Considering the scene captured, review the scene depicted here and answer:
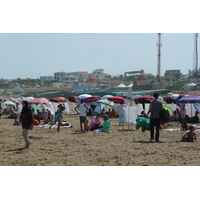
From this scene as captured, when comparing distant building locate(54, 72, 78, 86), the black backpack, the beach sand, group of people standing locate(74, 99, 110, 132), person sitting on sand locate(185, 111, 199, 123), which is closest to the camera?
the beach sand

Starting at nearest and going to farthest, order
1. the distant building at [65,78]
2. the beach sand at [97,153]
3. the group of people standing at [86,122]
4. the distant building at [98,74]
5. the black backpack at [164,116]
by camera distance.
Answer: the beach sand at [97,153] < the black backpack at [164,116] < the group of people standing at [86,122] < the distant building at [65,78] < the distant building at [98,74]

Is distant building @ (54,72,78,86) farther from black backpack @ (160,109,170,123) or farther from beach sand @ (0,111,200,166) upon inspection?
black backpack @ (160,109,170,123)

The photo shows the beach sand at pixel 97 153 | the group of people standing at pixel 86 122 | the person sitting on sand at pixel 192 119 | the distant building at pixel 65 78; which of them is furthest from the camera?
the distant building at pixel 65 78

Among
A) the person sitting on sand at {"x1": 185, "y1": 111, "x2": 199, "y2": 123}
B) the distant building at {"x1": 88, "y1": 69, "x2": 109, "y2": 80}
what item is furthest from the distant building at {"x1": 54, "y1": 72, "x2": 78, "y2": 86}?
the person sitting on sand at {"x1": 185, "y1": 111, "x2": 199, "y2": 123}

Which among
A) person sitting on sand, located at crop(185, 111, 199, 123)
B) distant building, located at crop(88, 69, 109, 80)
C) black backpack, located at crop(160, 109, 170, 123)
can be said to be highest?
distant building, located at crop(88, 69, 109, 80)

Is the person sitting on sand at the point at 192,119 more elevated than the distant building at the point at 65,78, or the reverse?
the distant building at the point at 65,78

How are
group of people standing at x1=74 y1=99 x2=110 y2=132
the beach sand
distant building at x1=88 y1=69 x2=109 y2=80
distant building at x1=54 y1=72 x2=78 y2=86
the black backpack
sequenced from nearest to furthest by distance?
the beach sand, the black backpack, group of people standing at x1=74 y1=99 x2=110 y2=132, distant building at x1=54 y1=72 x2=78 y2=86, distant building at x1=88 y1=69 x2=109 y2=80

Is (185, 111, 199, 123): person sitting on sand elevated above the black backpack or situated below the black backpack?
below

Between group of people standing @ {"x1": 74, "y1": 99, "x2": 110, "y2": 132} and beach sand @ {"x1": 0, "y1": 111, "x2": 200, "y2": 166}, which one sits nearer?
beach sand @ {"x1": 0, "y1": 111, "x2": 200, "y2": 166}

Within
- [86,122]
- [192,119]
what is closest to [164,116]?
[86,122]

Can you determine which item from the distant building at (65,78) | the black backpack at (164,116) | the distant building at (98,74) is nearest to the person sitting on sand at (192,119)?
the black backpack at (164,116)

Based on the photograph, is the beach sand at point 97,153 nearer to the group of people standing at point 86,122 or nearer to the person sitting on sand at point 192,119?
the group of people standing at point 86,122

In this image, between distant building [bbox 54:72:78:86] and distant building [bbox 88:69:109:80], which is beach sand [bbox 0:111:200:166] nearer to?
distant building [bbox 54:72:78:86]
